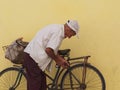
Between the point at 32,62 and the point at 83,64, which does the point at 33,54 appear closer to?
the point at 32,62

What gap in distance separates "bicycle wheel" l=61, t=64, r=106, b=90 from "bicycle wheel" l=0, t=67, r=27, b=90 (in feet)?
2.33

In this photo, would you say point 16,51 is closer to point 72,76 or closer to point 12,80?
point 12,80

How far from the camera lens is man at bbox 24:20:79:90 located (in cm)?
591

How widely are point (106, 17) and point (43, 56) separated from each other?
50.4 inches

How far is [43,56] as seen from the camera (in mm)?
6031

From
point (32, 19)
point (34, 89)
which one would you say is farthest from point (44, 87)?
point (32, 19)

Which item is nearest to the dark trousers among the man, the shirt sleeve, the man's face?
the man

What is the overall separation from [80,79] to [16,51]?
1.17 meters

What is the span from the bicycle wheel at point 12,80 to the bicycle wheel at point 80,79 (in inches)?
28.0

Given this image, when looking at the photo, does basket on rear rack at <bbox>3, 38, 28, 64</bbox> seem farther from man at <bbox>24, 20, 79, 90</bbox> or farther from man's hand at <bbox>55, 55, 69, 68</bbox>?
man's hand at <bbox>55, 55, 69, 68</bbox>

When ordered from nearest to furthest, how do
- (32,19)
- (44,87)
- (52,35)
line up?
(52,35), (44,87), (32,19)

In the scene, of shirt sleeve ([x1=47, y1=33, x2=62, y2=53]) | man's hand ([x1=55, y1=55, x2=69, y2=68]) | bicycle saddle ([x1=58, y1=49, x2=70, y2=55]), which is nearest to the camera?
shirt sleeve ([x1=47, y1=33, x2=62, y2=53])

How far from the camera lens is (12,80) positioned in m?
6.92

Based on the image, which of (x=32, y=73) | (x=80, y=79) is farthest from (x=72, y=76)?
(x=32, y=73)
